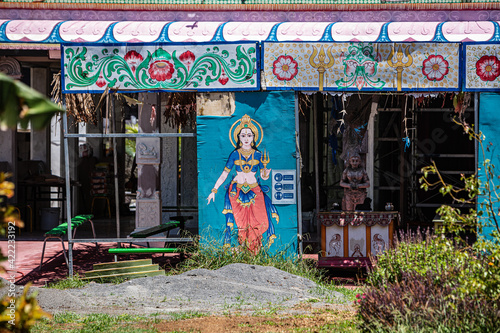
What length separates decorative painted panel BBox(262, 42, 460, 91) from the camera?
877cm

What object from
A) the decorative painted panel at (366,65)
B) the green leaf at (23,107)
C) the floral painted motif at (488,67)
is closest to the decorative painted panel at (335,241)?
the decorative painted panel at (366,65)

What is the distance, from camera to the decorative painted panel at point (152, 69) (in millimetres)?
8922

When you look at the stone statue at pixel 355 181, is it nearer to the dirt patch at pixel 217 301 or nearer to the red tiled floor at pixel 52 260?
the dirt patch at pixel 217 301

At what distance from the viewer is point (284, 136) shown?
913 cm

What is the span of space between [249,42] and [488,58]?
3445 millimetres

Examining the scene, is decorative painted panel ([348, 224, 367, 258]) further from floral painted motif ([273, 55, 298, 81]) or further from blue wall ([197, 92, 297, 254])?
floral painted motif ([273, 55, 298, 81])

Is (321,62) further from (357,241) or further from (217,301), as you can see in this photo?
(217,301)

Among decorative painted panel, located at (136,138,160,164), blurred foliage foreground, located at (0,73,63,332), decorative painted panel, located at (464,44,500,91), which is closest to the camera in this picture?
blurred foliage foreground, located at (0,73,63,332)

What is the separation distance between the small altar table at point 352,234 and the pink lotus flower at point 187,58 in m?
3.09

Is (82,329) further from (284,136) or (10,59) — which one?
(10,59)

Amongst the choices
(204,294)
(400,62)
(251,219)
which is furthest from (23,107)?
(400,62)

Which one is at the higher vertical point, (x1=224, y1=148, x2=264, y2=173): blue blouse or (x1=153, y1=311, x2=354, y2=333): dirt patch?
(x1=224, y1=148, x2=264, y2=173): blue blouse

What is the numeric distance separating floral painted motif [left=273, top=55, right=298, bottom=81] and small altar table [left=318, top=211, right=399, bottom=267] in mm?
2245


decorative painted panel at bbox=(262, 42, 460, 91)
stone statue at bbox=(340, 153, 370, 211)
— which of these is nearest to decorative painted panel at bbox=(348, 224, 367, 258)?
stone statue at bbox=(340, 153, 370, 211)
